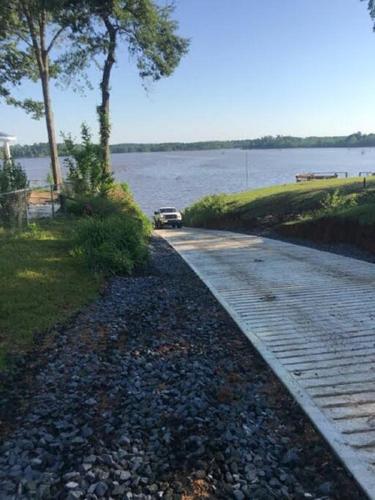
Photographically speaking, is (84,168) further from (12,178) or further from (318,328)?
(318,328)

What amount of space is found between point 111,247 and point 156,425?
678 cm

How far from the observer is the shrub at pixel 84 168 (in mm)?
20781

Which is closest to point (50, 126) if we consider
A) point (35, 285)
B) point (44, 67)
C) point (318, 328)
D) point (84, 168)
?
point (44, 67)

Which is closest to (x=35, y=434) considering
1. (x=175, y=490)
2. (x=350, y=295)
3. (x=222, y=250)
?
(x=175, y=490)

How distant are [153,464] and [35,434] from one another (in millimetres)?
A: 1153

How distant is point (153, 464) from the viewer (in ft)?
12.6

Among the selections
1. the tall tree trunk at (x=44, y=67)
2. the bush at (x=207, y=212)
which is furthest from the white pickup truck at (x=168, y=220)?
the tall tree trunk at (x=44, y=67)

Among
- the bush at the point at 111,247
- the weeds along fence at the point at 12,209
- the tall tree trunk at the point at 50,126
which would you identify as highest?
the tall tree trunk at the point at 50,126

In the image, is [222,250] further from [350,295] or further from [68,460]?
[68,460]

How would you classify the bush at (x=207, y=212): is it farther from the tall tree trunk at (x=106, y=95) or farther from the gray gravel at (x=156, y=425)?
the gray gravel at (x=156, y=425)

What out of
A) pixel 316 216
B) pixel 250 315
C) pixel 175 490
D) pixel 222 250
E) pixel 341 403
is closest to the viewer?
pixel 175 490

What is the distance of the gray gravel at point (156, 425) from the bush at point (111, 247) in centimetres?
359

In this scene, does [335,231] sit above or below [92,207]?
below

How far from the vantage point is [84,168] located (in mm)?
20812
